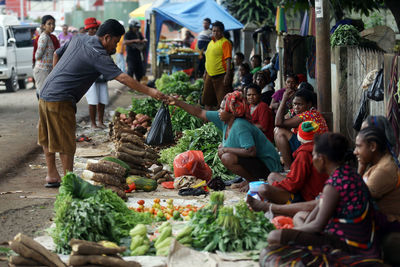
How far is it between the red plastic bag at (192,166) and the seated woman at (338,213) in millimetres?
3291

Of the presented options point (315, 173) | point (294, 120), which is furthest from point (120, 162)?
point (315, 173)

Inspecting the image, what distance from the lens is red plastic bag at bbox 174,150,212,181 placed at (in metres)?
7.84

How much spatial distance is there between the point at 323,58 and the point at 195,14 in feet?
43.3

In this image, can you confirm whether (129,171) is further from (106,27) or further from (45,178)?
(106,27)

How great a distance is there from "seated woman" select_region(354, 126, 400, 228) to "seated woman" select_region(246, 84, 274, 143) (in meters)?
3.61

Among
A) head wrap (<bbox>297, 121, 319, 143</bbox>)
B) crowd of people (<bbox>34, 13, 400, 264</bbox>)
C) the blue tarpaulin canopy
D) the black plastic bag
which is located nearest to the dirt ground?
crowd of people (<bbox>34, 13, 400, 264</bbox>)

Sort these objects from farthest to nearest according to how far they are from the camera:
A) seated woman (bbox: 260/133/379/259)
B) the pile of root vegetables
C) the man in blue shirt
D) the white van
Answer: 1. the white van
2. the pile of root vegetables
3. the man in blue shirt
4. seated woman (bbox: 260/133/379/259)

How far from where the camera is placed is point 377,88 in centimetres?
679

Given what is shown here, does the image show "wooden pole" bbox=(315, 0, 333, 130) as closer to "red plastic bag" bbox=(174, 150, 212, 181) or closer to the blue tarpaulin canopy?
"red plastic bag" bbox=(174, 150, 212, 181)

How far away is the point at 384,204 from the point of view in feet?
16.2

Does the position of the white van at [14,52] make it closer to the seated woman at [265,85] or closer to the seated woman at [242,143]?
the seated woman at [265,85]

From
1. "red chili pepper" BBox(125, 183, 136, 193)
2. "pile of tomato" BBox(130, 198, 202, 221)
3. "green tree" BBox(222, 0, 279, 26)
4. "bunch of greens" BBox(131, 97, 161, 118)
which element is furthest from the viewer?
"green tree" BBox(222, 0, 279, 26)

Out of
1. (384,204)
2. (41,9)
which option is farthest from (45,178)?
(41,9)

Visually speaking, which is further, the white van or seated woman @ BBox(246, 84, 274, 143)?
the white van
